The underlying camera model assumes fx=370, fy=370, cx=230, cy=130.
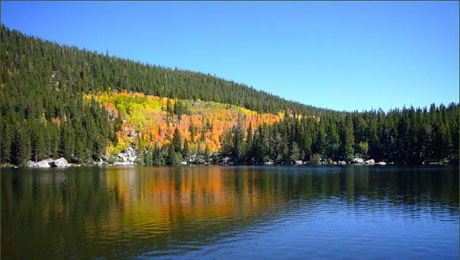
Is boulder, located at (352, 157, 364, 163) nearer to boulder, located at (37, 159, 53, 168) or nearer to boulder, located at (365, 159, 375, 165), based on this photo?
boulder, located at (365, 159, 375, 165)

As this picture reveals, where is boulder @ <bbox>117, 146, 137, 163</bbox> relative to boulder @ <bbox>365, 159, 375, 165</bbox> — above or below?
above

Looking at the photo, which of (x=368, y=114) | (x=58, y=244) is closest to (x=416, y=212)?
(x=58, y=244)

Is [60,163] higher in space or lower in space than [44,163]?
→ lower

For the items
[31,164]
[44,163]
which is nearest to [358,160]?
[44,163]

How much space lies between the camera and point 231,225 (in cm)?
3198

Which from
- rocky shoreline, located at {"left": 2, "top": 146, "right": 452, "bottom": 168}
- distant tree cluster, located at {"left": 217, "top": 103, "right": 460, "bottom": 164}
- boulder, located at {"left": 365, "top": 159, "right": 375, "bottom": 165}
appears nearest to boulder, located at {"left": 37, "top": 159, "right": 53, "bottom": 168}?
rocky shoreline, located at {"left": 2, "top": 146, "right": 452, "bottom": 168}

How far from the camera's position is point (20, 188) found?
57875 mm

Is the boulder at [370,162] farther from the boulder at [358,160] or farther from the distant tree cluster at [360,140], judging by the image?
the distant tree cluster at [360,140]

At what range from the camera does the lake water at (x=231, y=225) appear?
2447 cm

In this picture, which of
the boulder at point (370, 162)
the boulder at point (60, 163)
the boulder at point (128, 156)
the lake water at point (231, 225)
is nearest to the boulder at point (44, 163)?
the boulder at point (60, 163)

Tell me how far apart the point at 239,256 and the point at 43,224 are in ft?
62.6

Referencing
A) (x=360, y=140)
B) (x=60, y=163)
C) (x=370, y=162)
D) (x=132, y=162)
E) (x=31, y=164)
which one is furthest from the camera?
(x=132, y=162)

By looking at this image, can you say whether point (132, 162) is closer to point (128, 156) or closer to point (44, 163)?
point (128, 156)

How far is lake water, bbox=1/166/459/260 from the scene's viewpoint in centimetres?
2447
